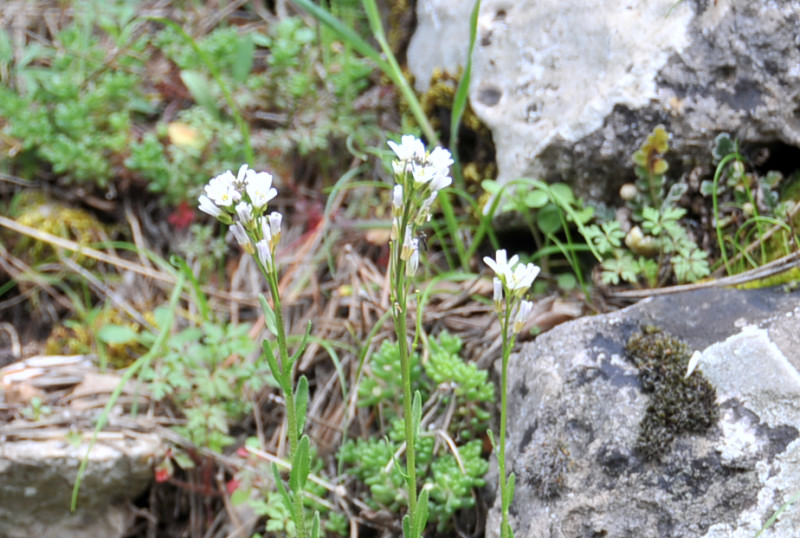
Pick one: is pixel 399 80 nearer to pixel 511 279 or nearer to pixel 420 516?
→ pixel 511 279

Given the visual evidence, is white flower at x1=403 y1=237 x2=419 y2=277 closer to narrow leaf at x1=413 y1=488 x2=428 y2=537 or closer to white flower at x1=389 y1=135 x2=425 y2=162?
white flower at x1=389 y1=135 x2=425 y2=162

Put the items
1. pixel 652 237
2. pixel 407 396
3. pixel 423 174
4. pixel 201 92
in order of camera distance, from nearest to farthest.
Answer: pixel 423 174 → pixel 407 396 → pixel 652 237 → pixel 201 92

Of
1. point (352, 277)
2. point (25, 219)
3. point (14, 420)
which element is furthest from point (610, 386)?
point (25, 219)

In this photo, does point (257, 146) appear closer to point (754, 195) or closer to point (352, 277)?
point (352, 277)

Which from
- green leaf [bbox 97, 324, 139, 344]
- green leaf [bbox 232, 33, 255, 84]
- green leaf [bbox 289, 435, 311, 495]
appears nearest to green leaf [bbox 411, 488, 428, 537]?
green leaf [bbox 289, 435, 311, 495]

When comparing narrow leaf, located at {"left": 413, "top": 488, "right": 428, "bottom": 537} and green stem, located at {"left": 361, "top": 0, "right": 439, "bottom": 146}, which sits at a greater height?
green stem, located at {"left": 361, "top": 0, "right": 439, "bottom": 146}

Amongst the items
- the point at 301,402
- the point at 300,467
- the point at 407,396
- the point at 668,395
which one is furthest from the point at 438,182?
the point at 668,395

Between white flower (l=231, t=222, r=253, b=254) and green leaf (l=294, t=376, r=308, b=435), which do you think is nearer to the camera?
white flower (l=231, t=222, r=253, b=254)
